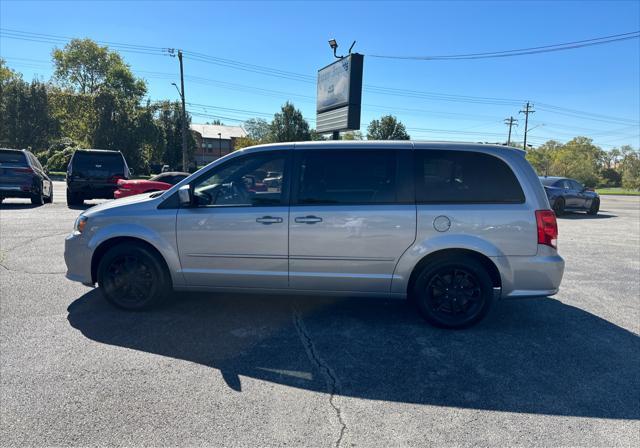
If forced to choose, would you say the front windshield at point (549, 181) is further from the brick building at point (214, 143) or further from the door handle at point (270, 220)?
the brick building at point (214, 143)

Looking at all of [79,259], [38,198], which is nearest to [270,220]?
[79,259]

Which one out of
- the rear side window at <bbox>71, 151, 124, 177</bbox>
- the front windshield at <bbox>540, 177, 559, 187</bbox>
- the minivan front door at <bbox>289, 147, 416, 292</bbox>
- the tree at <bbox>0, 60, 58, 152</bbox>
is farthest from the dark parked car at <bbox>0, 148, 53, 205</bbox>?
the tree at <bbox>0, 60, 58, 152</bbox>

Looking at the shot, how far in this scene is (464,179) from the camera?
417 cm

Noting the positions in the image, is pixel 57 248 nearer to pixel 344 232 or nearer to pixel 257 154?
pixel 257 154

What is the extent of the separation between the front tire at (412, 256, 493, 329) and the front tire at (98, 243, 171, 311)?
9.20ft

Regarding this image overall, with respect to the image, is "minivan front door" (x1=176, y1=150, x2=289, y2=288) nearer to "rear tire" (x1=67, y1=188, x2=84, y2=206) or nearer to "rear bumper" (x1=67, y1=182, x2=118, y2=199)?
"rear bumper" (x1=67, y1=182, x2=118, y2=199)

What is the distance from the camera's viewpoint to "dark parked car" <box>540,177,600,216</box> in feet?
55.1

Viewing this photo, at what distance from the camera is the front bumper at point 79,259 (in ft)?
14.7

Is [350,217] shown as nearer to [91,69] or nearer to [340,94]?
[340,94]

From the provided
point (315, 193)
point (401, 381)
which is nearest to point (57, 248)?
point (315, 193)

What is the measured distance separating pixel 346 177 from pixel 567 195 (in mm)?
16247

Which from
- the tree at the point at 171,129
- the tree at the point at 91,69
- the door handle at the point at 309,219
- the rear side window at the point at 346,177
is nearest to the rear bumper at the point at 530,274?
the rear side window at the point at 346,177

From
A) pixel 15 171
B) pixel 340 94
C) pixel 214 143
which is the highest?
pixel 214 143

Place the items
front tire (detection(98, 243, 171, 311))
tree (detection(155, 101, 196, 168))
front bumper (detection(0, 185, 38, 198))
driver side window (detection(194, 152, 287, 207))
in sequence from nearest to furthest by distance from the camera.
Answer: driver side window (detection(194, 152, 287, 207)), front tire (detection(98, 243, 171, 311)), front bumper (detection(0, 185, 38, 198)), tree (detection(155, 101, 196, 168))
